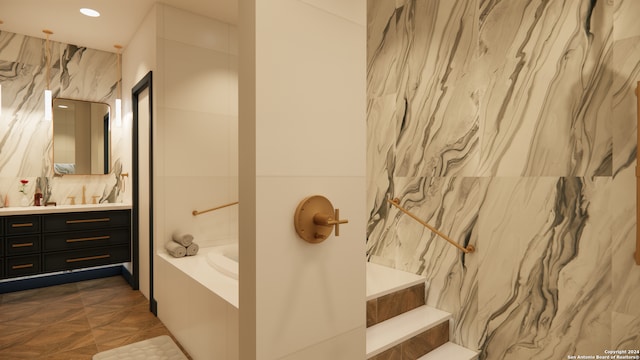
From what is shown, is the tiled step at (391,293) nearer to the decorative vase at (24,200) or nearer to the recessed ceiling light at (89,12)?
the recessed ceiling light at (89,12)

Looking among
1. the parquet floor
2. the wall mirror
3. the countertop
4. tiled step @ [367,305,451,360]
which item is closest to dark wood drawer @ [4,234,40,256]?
the countertop

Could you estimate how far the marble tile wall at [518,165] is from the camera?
6.03ft

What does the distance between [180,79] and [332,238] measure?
2697 mm

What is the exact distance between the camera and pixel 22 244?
3.63 metres

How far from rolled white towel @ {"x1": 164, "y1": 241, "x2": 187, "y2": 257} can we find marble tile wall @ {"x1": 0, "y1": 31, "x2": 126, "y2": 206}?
1748 mm

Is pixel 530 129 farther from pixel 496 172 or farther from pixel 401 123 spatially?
pixel 401 123

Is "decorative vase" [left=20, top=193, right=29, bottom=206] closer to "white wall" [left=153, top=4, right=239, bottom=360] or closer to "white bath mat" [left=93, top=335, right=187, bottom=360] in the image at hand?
"white wall" [left=153, top=4, right=239, bottom=360]

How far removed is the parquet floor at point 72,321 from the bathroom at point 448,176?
36 cm

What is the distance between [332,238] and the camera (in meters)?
1.43

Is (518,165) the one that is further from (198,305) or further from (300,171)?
(198,305)

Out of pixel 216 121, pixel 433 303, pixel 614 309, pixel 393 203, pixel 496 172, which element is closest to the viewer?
pixel 614 309

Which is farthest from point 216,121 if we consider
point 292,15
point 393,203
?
point 292,15

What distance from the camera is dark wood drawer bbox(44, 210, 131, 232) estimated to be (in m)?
3.78

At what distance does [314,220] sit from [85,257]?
3.88m
